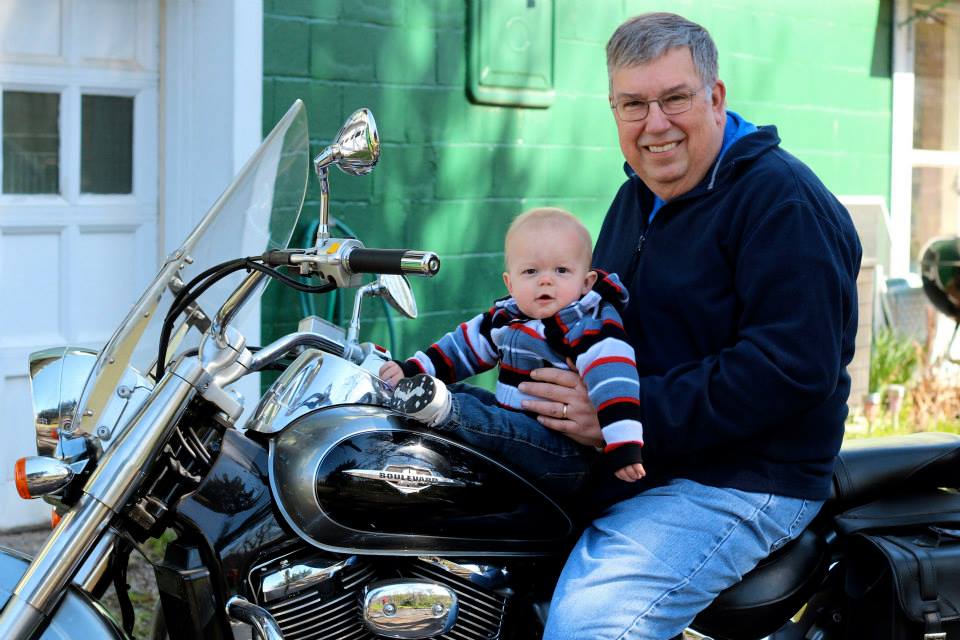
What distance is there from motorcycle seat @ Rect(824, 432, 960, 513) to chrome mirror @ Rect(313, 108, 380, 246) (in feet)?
3.80

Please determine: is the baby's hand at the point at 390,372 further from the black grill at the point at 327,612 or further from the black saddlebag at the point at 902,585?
the black saddlebag at the point at 902,585

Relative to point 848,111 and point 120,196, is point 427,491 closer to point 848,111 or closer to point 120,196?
point 120,196

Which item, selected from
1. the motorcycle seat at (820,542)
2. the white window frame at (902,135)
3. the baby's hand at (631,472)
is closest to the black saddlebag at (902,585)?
the motorcycle seat at (820,542)

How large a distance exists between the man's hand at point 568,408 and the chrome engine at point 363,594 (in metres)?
0.29

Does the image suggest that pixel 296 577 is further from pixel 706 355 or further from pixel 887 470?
pixel 887 470

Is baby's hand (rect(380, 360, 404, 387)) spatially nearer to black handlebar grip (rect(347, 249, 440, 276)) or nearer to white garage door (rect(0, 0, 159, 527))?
black handlebar grip (rect(347, 249, 440, 276))

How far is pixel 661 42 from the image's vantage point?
2.43 m

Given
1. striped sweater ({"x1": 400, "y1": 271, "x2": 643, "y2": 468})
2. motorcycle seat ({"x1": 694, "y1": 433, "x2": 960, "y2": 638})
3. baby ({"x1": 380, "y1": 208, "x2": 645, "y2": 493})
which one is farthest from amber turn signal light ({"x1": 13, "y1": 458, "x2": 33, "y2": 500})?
motorcycle seat ({"x1": 694, "y1": 433, "x2": 960, "y2": 638})

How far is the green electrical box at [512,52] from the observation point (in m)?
5.21

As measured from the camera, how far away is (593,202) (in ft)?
19.1

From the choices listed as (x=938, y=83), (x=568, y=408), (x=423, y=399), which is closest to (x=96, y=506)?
(x=423, y=399)

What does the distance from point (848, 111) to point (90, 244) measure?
4.49 m

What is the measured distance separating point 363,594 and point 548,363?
57cm

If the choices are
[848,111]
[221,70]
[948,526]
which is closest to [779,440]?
[948,526]
